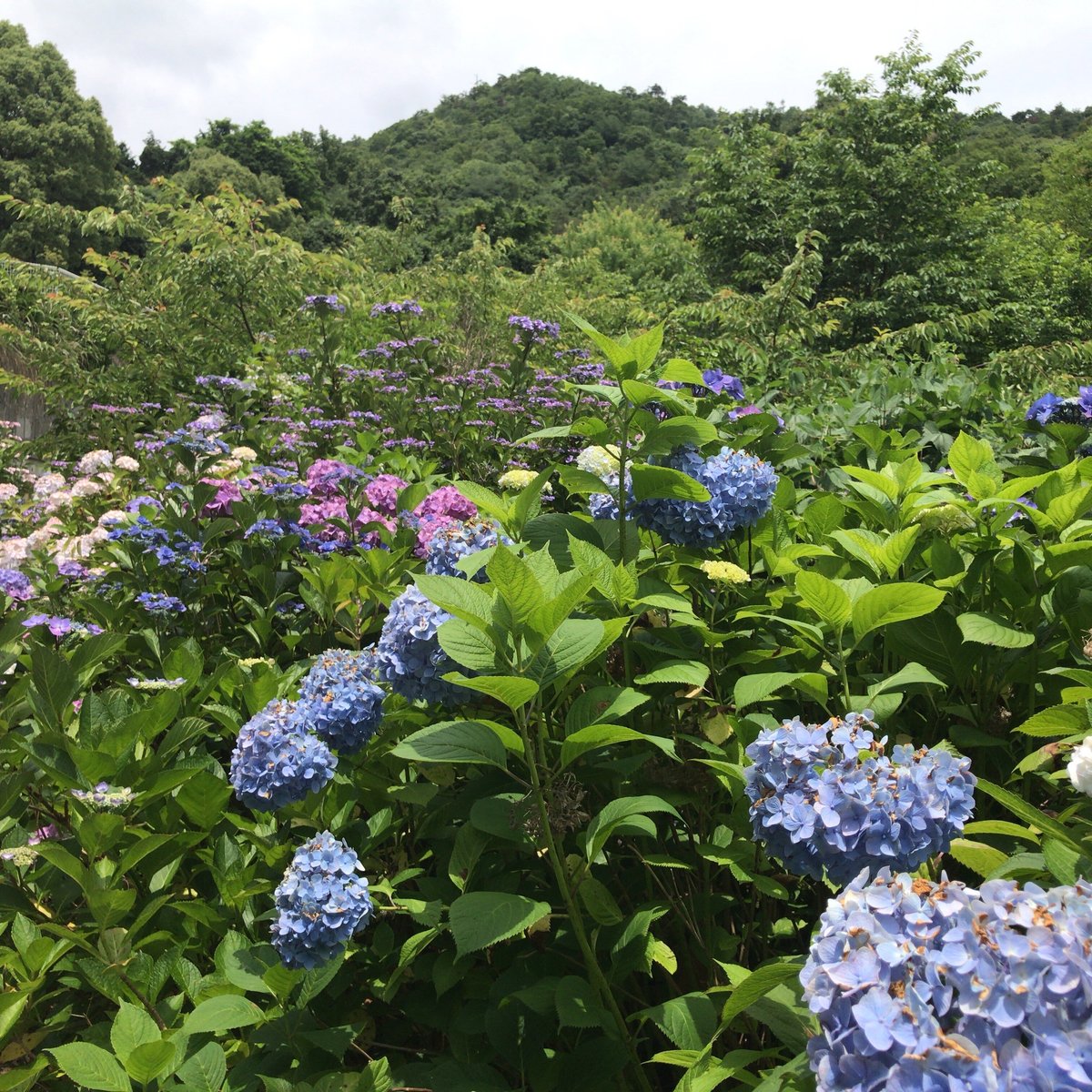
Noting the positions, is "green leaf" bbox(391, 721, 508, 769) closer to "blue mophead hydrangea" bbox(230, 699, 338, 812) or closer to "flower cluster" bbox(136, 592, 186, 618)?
"blue mophead hydrangea" bbox(230, 699, 338, 812)

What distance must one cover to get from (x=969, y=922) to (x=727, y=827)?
72cm

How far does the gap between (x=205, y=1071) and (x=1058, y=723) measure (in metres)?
1.34

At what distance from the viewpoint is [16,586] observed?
129 inches

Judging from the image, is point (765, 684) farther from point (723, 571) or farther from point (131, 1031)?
point (131, 1031)

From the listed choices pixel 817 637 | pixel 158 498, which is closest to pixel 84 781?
pixel 817 637

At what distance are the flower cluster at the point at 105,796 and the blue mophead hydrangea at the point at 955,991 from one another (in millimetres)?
1337

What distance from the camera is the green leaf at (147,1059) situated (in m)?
1.17

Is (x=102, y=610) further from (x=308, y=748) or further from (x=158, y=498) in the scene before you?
(x=308, y=748)

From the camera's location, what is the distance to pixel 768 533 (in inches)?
76.8

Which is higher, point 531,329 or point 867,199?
point 867,199

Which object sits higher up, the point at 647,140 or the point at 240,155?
the point at 647,140

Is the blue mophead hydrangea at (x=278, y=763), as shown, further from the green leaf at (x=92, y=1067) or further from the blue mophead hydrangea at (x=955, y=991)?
the blue mophead hydrangea at (x=955, y=991)

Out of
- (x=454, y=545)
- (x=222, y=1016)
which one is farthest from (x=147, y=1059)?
(x=454, y=545)

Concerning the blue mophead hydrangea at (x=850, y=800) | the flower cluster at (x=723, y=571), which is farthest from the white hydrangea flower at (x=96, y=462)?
the blue mophead hydrangea at (x=850, y=800)
